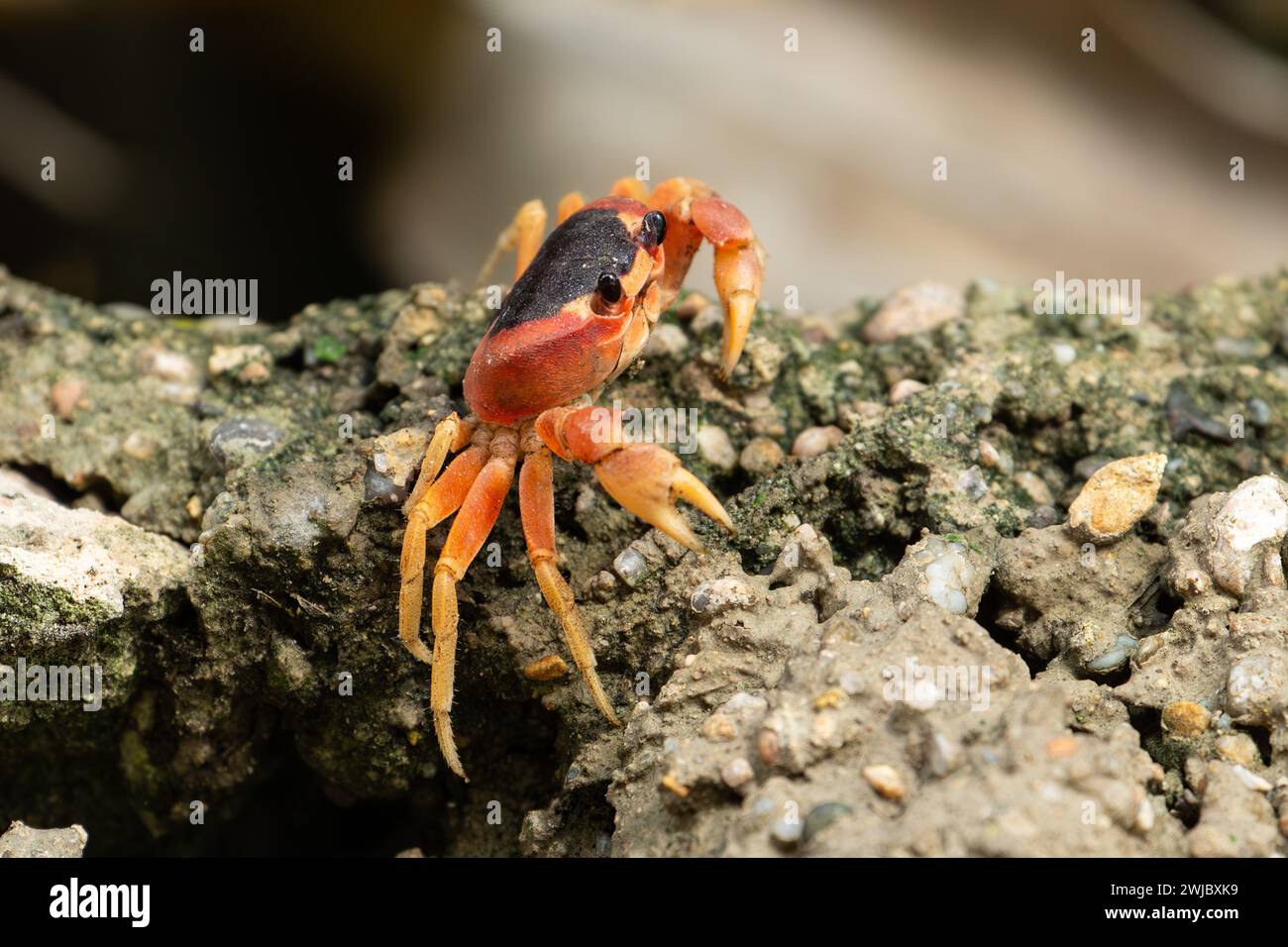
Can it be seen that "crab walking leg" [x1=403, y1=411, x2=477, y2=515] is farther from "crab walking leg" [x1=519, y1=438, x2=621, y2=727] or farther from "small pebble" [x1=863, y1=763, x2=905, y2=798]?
"small pebble" [x1=863, y1=763, x2=905, y2=798]

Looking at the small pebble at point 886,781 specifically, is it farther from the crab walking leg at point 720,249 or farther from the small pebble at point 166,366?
the small pebble at point 166,366

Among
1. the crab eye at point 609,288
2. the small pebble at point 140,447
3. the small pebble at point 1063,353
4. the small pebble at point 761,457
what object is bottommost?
the small pebble at point 761,457

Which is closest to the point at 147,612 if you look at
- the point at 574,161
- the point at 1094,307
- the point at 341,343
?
the point at 341,343

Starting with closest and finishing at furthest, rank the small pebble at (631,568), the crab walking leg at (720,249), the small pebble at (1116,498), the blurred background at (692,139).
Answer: the small pebble at (1116,498) < the small pebble at (631,568) < the crab walking leg at (720,249) < the blurred background at (692,139)

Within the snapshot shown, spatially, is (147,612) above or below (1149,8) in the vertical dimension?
below

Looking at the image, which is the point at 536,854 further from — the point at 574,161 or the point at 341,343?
the point at 574,161

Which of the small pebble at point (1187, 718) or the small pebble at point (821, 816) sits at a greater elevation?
the small pebble at point (1187, 718)

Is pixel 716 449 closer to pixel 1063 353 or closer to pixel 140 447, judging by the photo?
pixel 1063 353

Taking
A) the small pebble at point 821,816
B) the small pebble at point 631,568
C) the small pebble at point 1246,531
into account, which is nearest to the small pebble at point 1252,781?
the small pebble at point 1246,531
